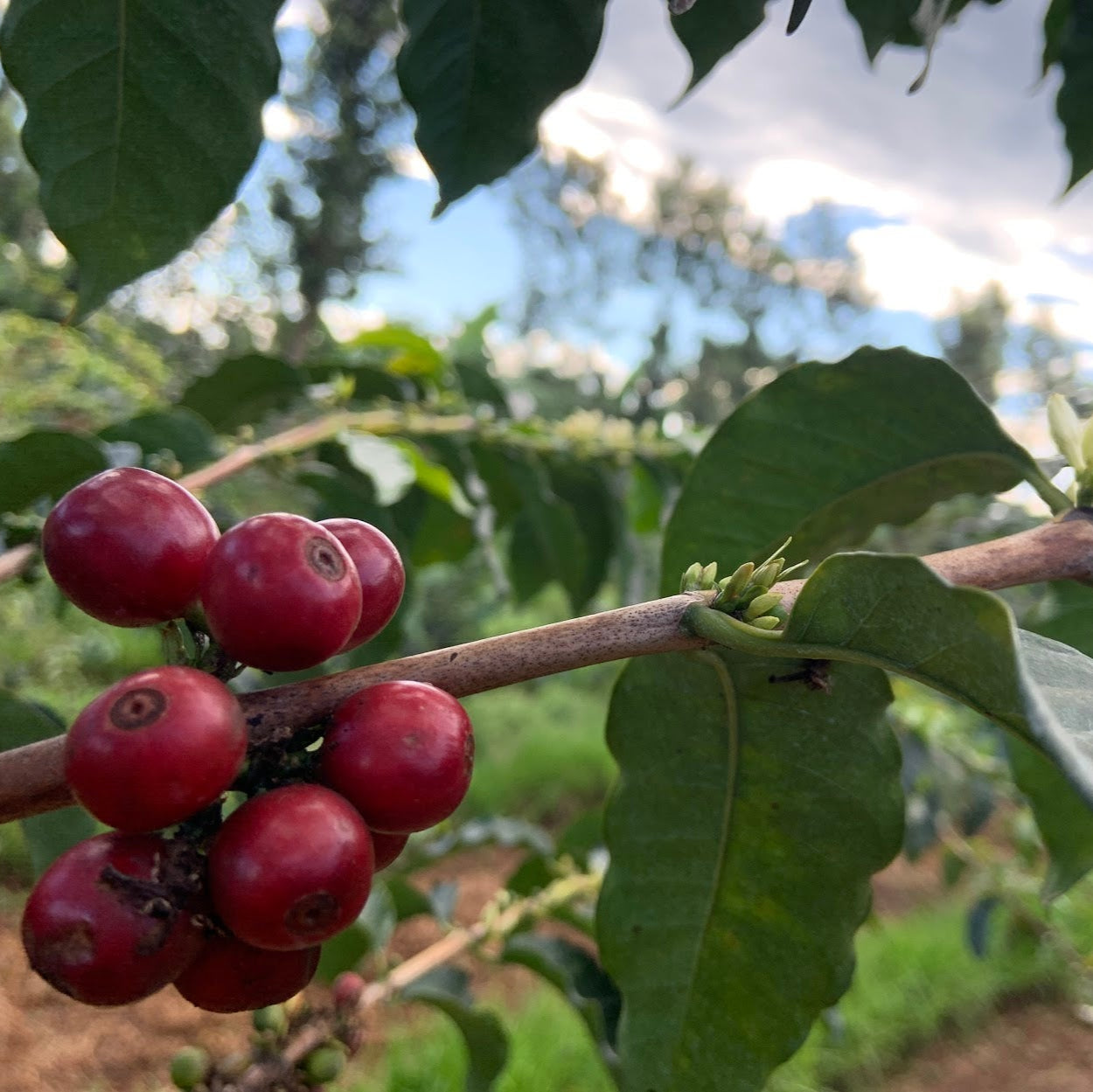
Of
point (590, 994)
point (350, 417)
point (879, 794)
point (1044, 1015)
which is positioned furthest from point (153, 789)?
point (1044, 1015)

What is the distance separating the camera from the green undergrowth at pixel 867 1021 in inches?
144

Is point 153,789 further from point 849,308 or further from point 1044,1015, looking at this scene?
point 849,308

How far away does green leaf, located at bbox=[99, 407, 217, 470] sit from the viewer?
1150 mm

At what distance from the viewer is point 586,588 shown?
5.82ft

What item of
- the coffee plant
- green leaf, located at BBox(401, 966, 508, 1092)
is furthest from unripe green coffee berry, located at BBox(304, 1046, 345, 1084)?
green leaf, located at BBox(401, 966, 508, 1092)

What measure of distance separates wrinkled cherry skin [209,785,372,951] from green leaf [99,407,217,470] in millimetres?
826

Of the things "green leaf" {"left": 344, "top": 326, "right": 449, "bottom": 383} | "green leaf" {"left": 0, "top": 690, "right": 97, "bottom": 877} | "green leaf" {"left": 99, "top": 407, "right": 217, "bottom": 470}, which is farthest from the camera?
"green leaf" {"left": 344, "top": 326, "right": 449, "bottom": 383}

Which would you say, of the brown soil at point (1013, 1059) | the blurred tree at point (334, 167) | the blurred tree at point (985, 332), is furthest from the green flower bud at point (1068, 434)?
the blurred tree at point (985, 332)

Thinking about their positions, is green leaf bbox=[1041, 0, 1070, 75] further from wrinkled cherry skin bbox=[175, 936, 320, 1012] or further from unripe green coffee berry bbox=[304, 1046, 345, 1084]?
unripe green coffee berry bbox=[304, 1046, 345, 1084]

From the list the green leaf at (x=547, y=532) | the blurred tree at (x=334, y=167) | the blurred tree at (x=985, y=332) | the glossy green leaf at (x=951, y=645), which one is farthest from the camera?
the blurred tree at (x=985, y=332)

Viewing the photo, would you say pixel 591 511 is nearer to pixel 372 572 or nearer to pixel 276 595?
pixel 372 572

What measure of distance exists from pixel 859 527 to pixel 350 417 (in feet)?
2.84

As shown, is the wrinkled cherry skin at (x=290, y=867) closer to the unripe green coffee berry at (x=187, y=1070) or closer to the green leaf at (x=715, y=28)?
the unripe green coffee berry at (x=187, y=1070)

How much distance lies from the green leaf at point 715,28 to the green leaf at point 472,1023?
3.65 ft
